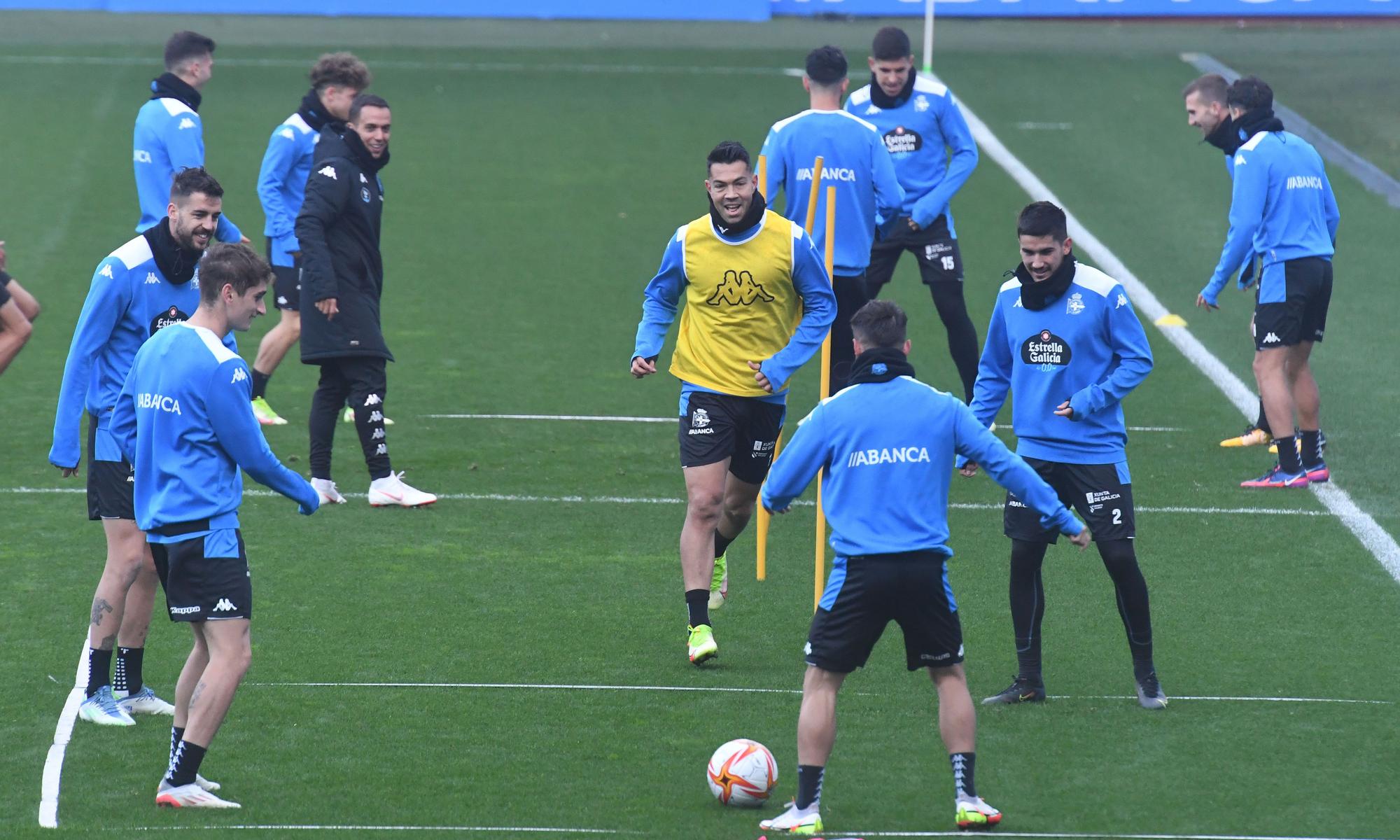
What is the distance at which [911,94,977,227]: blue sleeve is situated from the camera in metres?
11.7

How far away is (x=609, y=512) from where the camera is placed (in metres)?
10.6

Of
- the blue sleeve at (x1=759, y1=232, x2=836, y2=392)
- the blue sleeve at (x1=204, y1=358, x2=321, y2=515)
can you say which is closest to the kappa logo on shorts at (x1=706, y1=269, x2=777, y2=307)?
the blue sleeve at (x1=759, y1=232, x2=836, y2=392)

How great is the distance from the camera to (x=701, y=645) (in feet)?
26.2

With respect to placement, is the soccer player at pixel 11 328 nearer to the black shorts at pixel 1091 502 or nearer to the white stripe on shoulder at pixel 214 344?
the white stripe on shoulder at pixel 214 344

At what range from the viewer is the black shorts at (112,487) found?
280 inches

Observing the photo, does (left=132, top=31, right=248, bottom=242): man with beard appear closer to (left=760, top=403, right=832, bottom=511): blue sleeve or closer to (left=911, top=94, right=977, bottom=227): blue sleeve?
(left=911, top=94, right=977, bottom=227): blue sleeve

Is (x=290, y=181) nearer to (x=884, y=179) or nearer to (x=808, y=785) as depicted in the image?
(x=884, y=179)

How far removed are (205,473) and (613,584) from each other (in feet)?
10.7

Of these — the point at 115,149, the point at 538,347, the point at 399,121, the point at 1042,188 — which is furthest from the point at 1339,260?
the point at 115,149

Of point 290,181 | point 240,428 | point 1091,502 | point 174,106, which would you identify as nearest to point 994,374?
point 1091,502

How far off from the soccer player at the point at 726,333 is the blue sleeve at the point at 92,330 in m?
2.22

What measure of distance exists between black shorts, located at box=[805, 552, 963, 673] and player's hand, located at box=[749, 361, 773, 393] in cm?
197

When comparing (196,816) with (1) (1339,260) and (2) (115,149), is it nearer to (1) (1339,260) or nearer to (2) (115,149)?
(1) (1339,260)

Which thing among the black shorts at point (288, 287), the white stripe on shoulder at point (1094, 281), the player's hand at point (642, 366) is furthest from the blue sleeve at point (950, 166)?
the white stripe on shoulder at point (1094, 281)
